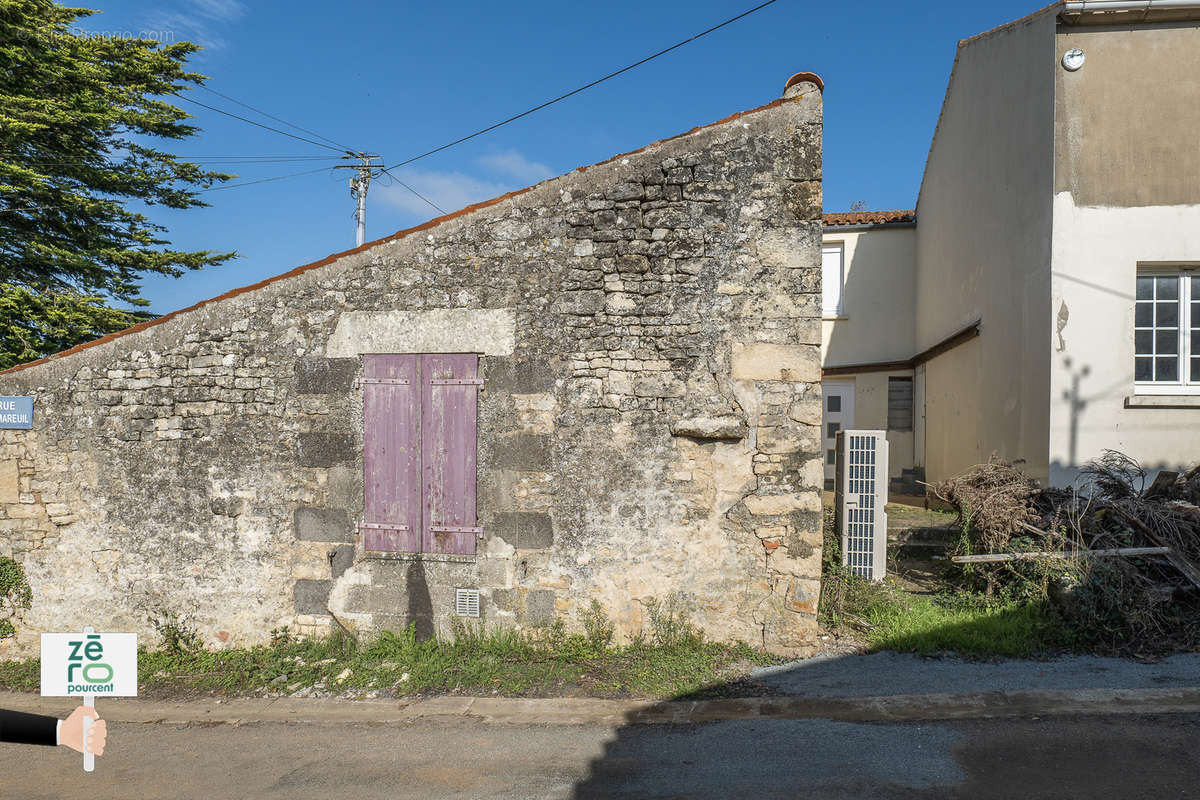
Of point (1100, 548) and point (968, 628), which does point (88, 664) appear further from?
point (1100, 548)

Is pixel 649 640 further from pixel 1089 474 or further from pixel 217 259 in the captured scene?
pixel 217 259

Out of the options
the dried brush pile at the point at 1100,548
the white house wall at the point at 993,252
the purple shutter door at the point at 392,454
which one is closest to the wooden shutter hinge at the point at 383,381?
the purple shutter door at the point at 392,454

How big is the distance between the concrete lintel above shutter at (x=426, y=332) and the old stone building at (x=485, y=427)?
0.02 m

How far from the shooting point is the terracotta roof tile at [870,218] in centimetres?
1286

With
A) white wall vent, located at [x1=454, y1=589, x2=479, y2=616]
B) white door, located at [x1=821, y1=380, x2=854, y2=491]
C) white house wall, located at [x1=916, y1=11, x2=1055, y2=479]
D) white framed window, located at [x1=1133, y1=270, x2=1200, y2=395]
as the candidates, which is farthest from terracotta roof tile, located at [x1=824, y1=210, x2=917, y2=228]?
white wall vent, located at [x1=454, y1=589, x2=479, y2=616]

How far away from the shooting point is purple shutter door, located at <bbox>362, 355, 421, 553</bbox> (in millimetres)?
5582

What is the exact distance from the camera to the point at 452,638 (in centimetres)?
554

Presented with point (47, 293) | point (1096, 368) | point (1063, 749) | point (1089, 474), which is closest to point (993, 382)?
point (1096, 368)

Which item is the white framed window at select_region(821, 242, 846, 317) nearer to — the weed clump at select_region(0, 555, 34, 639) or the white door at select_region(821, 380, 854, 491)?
the white door at select_region(821, 380, 854, 491)

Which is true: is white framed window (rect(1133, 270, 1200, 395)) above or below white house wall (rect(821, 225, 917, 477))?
below

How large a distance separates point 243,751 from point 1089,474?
762cm

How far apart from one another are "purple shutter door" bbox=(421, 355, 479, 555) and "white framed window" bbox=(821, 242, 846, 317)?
926 centimetres

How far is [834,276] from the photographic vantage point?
42.6 feet

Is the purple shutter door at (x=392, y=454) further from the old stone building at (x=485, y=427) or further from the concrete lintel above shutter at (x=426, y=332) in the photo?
the concrete lintel above shutter at (x=426, y=332)
